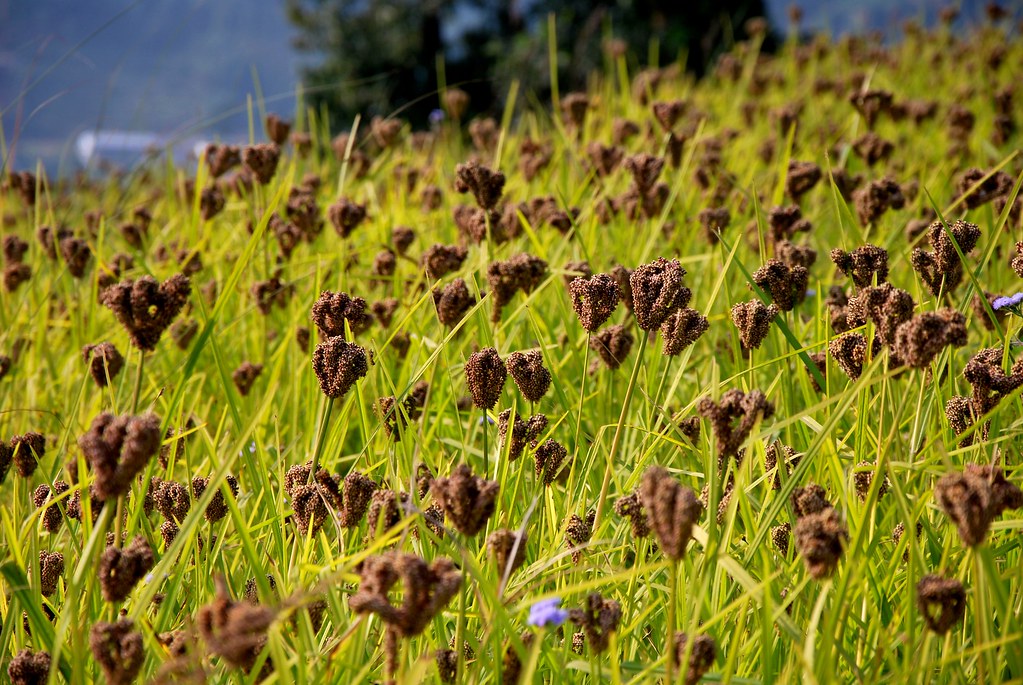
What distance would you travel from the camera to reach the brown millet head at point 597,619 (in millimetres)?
1068

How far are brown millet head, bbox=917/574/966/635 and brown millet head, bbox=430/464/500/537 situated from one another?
0.47 m

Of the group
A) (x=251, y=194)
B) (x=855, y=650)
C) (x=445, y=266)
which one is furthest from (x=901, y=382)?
(x=251, y=194)

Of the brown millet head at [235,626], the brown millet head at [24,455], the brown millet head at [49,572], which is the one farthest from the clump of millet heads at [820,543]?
the brown millet head at [24,455]

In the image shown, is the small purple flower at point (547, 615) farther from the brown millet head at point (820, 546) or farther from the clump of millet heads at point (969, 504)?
the clump of millet heads at point (969, 504)

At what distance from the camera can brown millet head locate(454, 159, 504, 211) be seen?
6.60 ft

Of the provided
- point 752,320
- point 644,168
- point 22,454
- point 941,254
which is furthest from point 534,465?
point 644,168

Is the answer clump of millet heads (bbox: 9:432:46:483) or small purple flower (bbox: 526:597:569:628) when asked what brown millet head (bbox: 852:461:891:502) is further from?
clump of millet heads (bbox: 9:432:46:483)

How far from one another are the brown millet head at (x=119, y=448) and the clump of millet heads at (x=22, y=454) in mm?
577

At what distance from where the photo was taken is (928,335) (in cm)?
112

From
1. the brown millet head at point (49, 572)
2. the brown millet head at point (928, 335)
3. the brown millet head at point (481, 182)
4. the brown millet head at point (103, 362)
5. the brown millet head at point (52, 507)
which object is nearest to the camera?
the brown millet head at point (928, 335)

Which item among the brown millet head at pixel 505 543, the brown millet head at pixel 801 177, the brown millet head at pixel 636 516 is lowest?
the brown millet head at pixel 636 516

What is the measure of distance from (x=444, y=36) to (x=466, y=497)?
1783 cm

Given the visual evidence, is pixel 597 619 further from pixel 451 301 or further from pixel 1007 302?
pixel 1007 302

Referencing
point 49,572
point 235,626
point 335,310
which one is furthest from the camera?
point 335,310
